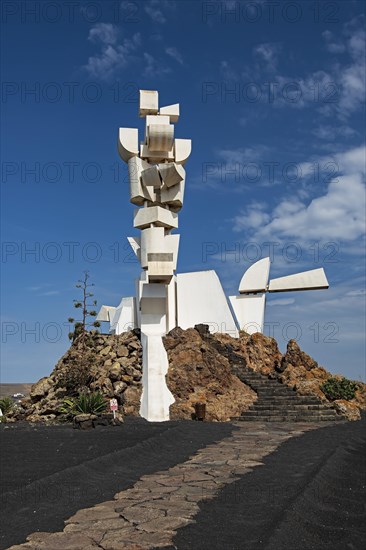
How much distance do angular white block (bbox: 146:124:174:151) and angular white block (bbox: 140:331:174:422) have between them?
6.50 meters

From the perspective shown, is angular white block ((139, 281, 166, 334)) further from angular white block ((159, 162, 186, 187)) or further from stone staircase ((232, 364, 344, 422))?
angular white block ((159, 162, 186, 187))

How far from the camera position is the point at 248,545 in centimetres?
538

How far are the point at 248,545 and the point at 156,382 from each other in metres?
12.2

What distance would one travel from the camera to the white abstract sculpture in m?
18.4

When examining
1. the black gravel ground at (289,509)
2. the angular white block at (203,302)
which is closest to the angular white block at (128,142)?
the angular white block at (203,302)

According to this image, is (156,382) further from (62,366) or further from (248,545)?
(248,545)

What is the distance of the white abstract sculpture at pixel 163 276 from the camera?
18422 mm

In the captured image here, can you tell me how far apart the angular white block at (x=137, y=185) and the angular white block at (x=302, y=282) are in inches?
237

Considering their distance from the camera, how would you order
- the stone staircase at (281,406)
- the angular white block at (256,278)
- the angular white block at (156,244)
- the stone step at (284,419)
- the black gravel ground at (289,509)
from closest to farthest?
the black gravel ground at (289,509)
the stone step at (284,419)
the stone staircase at (281,406)
the angular white block at (156,244)
the angular white block at (256,278)

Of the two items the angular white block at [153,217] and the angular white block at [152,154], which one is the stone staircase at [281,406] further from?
the angular white block at [152,154]

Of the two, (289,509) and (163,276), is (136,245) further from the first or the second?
(289,509)

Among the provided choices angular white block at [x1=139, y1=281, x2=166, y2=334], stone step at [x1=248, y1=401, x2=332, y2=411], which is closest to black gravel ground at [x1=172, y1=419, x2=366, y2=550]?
stone step at [x1=248, y1=401, x2=332, y2=411]

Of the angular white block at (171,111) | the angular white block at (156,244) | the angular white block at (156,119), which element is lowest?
the angular white block at (156,244)

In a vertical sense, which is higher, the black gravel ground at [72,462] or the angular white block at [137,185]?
the angular white block at [137,185]
